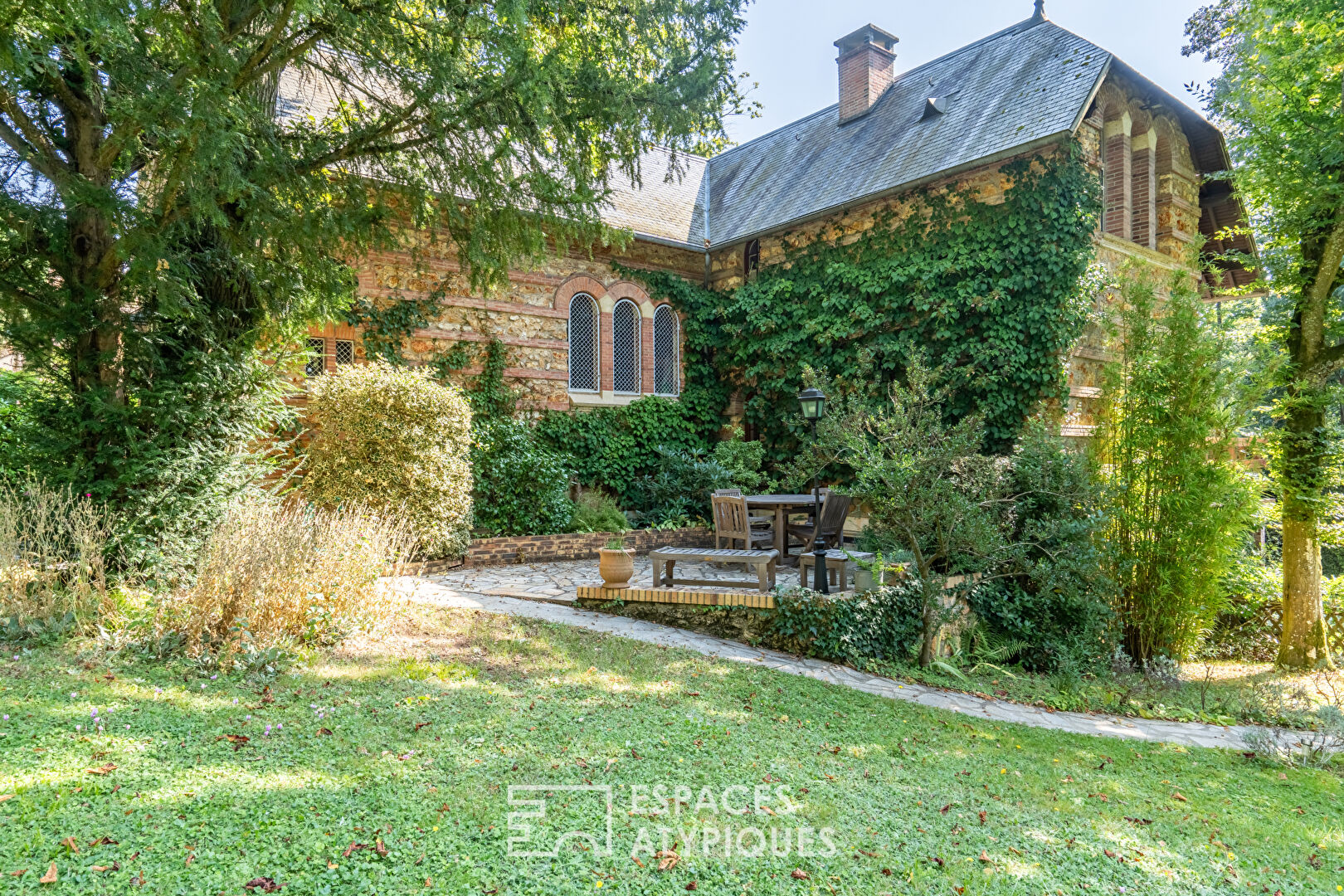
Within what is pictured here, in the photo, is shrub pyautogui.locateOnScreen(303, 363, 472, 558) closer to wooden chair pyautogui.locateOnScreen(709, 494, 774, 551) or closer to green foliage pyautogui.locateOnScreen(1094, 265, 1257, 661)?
wooden chair pyautogui.locateOnScreen(709, 494, 774, 551)

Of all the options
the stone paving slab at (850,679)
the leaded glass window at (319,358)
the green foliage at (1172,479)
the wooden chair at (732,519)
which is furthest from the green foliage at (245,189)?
the green foliage at (1172,479)

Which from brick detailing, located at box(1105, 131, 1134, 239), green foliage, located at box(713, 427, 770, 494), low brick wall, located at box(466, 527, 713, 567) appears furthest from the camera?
green foliage, located at box(713, 427, 770, 494)

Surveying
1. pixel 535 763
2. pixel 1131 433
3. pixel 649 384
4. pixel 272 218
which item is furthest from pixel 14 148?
pixel 1131 433

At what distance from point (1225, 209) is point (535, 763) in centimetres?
1605

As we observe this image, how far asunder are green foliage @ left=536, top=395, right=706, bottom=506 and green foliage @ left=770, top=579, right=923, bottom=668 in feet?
21.0

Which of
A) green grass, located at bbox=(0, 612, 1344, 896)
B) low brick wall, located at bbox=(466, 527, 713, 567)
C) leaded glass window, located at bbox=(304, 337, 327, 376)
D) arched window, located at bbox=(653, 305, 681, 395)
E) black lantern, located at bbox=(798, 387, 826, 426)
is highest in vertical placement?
arched window, located at bbox=(653, 305, 681, 395)

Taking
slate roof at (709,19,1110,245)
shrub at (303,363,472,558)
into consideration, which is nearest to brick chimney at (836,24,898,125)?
slate roof at (709,19,1110,245)

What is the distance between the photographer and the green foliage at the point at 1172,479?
26.8ft

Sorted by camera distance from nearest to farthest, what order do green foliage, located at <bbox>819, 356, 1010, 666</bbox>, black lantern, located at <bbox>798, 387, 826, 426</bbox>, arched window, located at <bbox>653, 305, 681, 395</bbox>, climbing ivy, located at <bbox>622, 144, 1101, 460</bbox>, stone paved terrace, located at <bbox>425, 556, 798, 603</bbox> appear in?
green foliage, located at <bbox>819, 356, 1010, 666</bbox>, stone paved terrace, located at <bbox>425, 556, 798, 603</bbox>, black lantern, located at <bbox>798, 387, 826, 426</bbox>, climbing ivy, located at <bbox>622, 144, 1101, 460</bbox>, arched window, located at <bbox>653, 305, 681, 395</bbox>

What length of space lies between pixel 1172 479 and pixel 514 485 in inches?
335

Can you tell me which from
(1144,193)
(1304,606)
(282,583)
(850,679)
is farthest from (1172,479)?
(282,583)

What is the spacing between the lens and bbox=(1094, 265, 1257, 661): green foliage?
321 inches

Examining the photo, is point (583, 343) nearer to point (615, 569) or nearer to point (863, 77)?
point (615, 569)

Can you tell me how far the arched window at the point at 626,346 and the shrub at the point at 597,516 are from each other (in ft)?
9.42
